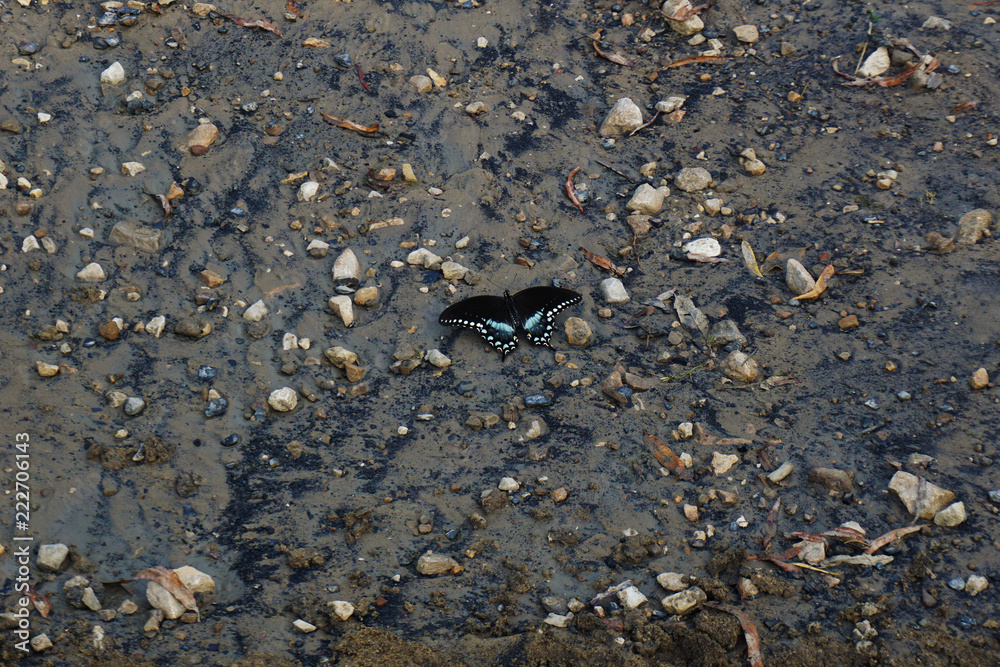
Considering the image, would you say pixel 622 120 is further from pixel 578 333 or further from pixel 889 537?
pixel 889 537

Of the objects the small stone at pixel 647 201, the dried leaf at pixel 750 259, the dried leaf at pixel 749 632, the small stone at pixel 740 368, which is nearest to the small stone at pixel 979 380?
the small stone at pixel 740 368

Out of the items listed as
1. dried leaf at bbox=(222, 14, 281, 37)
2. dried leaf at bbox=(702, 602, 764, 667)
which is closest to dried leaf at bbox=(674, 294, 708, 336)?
dried leaf at bbox=(702, 602, 764, 667)

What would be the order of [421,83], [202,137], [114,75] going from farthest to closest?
[421,83] < [114,75] < [202,137]

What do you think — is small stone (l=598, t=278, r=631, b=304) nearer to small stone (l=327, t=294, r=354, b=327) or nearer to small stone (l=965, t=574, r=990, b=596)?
small stone (l=327, t=294, r=354, b=327)

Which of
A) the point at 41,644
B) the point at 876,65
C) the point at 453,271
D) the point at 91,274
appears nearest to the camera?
the point at 41,644

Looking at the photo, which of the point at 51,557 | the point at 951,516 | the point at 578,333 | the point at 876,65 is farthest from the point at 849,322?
the point at 51,557

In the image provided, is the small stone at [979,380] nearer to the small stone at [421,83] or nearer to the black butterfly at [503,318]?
the black butterfly at [503,318]
